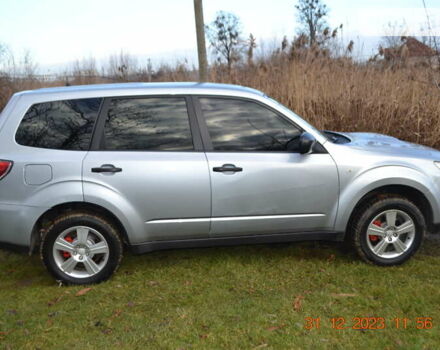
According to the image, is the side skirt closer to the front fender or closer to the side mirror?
the front fender

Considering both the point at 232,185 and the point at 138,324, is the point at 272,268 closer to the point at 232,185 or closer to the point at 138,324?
the point at 232,185

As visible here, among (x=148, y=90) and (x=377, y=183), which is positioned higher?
(x=148, y=90)

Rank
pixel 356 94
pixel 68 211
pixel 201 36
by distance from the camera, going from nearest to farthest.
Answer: pixel 68 211
pixel 201 36
pixel 356 94

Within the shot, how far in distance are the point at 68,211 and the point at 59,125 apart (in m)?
0.74

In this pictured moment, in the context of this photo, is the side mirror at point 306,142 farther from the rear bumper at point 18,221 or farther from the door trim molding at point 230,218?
the rear bumper at point 18,221

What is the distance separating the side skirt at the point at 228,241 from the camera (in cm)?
410

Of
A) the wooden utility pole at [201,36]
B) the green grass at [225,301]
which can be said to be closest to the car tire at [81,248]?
the green grass at [225,301]

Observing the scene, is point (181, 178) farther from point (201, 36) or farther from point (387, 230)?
point (201, 36)

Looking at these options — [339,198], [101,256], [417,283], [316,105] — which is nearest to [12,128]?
[101,256]

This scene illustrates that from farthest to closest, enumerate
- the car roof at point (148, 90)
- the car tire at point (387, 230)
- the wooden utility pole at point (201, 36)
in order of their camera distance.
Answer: the wooden utility pole at point (201, 36) < the car tire at point (387, 230) < the car roof at point (148, 90)

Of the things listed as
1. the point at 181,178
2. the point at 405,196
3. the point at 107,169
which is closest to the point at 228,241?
the point at 181,178

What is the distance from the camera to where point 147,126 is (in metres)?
4.04

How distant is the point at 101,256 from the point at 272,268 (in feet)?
5.17

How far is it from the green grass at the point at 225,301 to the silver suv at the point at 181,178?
31 cm
